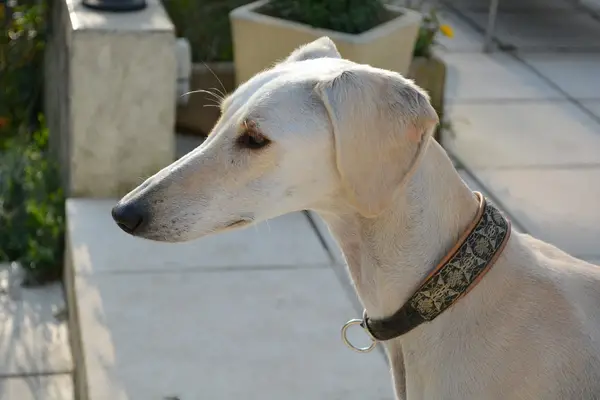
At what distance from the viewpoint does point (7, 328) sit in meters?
4.28

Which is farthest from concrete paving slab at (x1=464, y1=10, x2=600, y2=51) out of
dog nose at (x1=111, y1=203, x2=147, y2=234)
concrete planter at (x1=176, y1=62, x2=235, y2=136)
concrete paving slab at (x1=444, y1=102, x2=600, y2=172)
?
dog nose at (x1=111, y1=203, x2=147, y2=234)

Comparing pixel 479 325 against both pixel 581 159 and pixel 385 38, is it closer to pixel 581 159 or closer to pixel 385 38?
pixel 385 38

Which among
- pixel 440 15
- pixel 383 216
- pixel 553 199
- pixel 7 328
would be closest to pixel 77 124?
pixel 7 328

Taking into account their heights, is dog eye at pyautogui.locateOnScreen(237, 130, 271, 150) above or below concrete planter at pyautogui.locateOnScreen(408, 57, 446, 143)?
above

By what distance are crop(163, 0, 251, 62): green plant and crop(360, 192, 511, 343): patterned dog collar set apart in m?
3.70

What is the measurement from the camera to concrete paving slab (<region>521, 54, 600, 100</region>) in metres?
6.95

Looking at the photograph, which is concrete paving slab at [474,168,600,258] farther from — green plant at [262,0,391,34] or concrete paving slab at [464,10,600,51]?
concrete paving slab at [464,10,600,51]

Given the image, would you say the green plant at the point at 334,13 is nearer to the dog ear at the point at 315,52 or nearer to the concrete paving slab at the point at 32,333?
the concrete paving slab at the point at 32,333

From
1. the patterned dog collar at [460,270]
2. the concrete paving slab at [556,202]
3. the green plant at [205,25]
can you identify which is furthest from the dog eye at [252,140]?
the green plant at [205,25]

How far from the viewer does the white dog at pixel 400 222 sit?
233cm

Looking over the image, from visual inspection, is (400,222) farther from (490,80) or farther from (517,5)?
(517,5)

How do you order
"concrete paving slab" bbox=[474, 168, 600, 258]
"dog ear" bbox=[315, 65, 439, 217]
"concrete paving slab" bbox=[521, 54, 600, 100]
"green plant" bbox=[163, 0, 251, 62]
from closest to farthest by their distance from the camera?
"dog ear" bbox=[315, 65, 439, 217] → "concrete paving slab" bbox=[474, 168, 600, 258] → "green plant" bbox=[163, 0, 251, 62] → "concrete paving slab" bbox=[521, 54, 600, 100]

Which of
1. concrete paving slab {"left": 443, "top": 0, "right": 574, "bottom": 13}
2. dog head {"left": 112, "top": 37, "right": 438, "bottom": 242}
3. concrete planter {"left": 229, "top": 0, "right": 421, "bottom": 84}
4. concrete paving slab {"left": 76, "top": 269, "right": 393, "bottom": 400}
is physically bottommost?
concrete paving slab {"left": 443, "top": 0, "right": 574, "bottom": 13}

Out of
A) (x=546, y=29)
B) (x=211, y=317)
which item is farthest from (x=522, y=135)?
(x=211, y=317)
